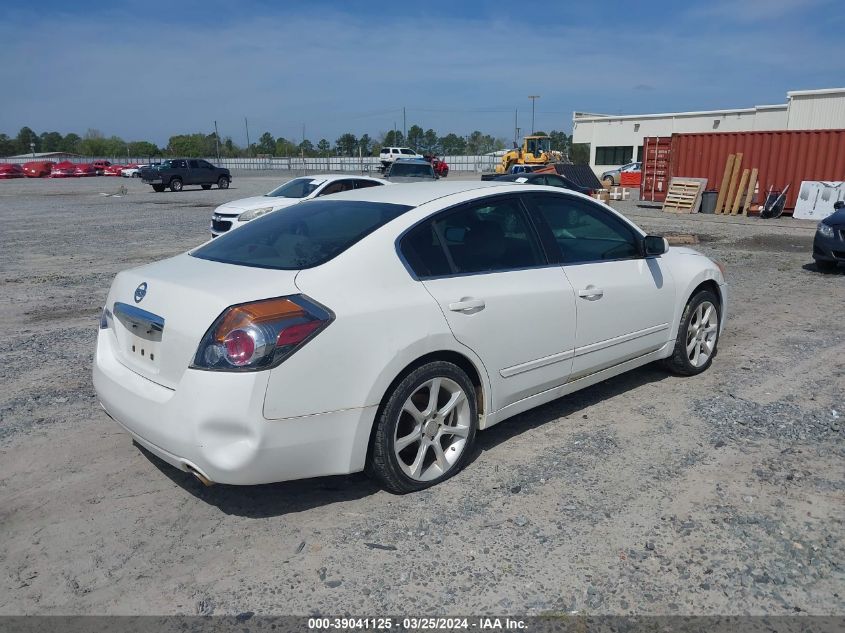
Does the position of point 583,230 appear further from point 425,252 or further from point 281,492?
point 281,492

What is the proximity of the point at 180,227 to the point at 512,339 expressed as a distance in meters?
15.8

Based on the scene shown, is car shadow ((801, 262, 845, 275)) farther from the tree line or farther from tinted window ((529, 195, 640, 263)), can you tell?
the tree line

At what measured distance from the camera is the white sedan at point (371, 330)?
309 centimetres

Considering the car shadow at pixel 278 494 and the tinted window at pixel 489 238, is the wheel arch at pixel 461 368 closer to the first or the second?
the car shadow at pixel 278 494

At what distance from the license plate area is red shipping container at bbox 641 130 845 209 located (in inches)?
844

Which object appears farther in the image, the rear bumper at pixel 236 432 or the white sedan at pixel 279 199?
the white sedan at pixel 279 199

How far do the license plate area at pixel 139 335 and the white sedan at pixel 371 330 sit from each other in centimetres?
1

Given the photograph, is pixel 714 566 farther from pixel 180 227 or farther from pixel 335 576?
pixel 180 227

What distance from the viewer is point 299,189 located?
48.4 ft

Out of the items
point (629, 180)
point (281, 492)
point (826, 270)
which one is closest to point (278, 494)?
point (281, 492)

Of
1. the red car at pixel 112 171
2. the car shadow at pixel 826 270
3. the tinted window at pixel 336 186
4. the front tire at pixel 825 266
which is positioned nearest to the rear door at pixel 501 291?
the front tire at pixel 825 266

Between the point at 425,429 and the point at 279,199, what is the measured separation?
1128 cm

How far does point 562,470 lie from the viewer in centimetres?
395

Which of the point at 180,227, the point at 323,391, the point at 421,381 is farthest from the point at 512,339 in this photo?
the point at 180,227
